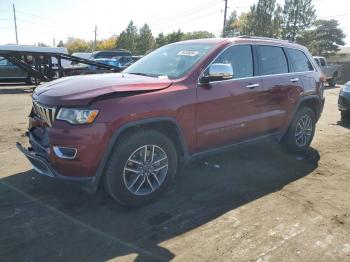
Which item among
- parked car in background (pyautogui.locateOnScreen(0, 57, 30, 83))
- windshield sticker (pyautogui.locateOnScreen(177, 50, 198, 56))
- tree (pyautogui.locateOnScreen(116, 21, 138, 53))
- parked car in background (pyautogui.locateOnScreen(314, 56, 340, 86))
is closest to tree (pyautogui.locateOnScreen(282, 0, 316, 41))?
parked car in background (pyautogui.locateOnScreen(314, 56, 340, 86))

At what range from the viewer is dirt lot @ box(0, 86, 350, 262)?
10.6 ft

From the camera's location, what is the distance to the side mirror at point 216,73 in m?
4.27

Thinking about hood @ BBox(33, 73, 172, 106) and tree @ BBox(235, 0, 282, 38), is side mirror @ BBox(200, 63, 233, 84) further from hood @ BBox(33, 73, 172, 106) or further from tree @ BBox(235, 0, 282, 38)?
tree @ BBox(235, 0, 282, 38)

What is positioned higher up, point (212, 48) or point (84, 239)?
point (212, 48)

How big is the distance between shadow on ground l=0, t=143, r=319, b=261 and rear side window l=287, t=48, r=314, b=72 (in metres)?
1.64

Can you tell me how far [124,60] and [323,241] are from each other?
22549mm

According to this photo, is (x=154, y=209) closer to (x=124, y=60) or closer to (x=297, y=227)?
(x=297, y=227)

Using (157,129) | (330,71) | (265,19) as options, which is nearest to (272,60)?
(157,129)

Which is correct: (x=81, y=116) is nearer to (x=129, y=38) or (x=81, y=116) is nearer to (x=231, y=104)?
(x=231, y=104)

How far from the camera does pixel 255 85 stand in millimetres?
4984

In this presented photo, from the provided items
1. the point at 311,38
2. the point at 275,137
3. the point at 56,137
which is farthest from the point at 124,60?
the point at 311,38

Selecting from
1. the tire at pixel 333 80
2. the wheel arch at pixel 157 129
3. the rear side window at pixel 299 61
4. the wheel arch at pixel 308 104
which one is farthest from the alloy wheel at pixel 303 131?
the tire at pixel 333 80

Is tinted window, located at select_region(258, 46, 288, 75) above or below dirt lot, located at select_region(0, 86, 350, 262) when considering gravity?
above

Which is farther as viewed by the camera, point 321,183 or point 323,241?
point 321,183
